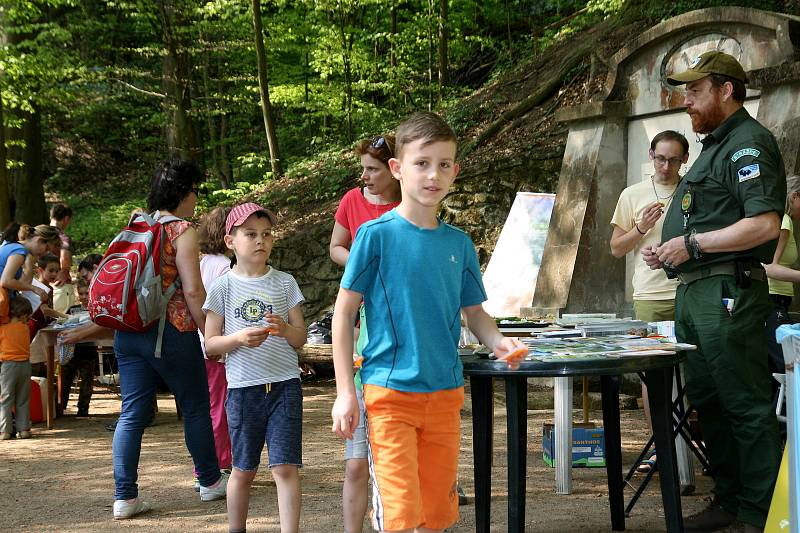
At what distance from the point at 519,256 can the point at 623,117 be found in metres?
1.72

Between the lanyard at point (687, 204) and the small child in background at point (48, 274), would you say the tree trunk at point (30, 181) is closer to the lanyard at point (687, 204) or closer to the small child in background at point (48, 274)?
the small child in background at point (48, 274)

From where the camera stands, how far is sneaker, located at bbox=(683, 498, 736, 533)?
454cm

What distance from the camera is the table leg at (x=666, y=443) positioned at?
378 centimetres

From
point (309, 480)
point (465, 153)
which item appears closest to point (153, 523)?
point (309, 480)

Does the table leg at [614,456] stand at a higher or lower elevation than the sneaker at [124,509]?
higher

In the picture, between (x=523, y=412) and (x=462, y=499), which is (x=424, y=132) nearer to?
(x=523, y=412)

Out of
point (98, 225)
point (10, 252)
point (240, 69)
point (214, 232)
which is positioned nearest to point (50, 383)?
point (10, 252)

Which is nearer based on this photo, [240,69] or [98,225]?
[98,225]

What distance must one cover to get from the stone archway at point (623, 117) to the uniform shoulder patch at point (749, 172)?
3.66 metres

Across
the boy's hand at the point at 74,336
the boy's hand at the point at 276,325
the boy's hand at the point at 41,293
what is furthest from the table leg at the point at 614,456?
the boy's hand at the point at 41,293

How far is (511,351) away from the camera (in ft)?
10.3

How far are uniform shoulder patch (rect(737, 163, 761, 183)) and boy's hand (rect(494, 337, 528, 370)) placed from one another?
5.31ft

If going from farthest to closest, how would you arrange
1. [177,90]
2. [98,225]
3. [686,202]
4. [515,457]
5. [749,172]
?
[98,225] → [177,90] → [686,202] → [749,172] → [515,457]

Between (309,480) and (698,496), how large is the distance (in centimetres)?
251
